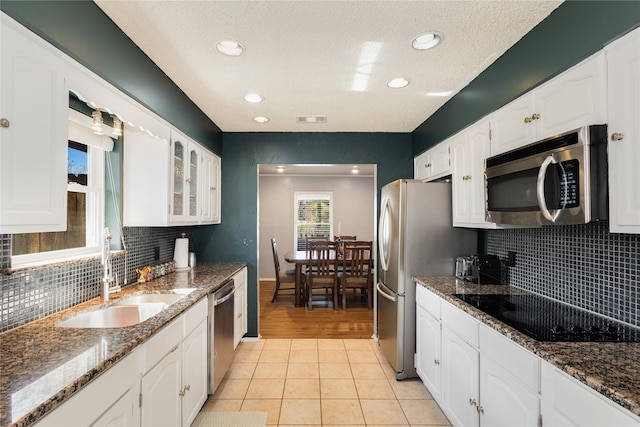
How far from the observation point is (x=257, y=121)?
343 cm

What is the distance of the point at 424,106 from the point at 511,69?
3.45 feet

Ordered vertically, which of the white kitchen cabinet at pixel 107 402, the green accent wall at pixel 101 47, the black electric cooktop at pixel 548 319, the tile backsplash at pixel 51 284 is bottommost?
the white kitchen cabinet at pixel 107 402

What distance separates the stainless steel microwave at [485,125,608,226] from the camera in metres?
1.33

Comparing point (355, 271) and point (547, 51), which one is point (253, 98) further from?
point (355, 271)

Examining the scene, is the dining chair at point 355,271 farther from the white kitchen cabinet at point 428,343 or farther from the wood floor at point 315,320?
the white kitchen cabinet at point 428,343

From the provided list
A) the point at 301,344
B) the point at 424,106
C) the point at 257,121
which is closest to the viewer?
the point at 424,106

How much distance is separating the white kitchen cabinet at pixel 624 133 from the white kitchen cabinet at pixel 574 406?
61cm

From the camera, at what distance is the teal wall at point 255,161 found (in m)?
3.85

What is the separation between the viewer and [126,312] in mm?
2025

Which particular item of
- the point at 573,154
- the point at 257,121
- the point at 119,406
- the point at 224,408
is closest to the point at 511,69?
the point at 573,154

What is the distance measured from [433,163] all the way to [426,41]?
149cm

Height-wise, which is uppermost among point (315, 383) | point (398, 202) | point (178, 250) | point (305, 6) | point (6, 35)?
point (305, 6)

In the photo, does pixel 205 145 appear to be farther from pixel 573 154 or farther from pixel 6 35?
pixel 573 154

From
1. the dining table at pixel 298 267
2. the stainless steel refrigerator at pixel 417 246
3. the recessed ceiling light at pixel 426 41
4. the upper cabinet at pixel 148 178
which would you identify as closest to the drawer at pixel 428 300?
the stainless steel refrigerator at pixel 417 246
